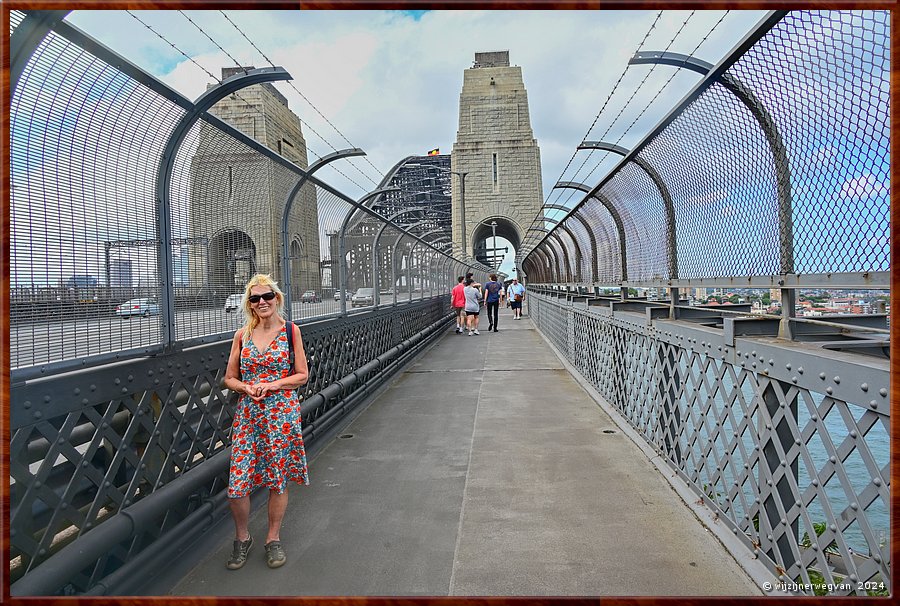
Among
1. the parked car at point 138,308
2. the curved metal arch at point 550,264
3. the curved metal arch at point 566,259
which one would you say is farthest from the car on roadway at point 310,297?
the curved metal arch at point 550,264

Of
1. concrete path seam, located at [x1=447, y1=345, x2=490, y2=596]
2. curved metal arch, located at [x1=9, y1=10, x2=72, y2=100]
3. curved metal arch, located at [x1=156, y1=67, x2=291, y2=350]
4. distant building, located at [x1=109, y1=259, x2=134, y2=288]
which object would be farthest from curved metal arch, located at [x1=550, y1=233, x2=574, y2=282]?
curved metal arch, located at [x1=9, y1=10, x2=72, y2=100]

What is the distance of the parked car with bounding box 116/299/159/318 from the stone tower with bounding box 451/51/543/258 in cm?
4945

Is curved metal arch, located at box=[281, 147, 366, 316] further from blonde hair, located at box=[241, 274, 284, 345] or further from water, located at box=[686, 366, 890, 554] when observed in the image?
water, located at box=[686, 366, 890, 554]

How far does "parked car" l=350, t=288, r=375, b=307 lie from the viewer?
27.5 ft

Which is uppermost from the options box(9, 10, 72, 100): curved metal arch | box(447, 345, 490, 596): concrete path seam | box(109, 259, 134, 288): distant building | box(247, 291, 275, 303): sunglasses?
box(9, 10, 72, 100): curved metal arch

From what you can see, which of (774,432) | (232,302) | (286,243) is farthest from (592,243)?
(774,432)

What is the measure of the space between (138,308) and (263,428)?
36.2 inches

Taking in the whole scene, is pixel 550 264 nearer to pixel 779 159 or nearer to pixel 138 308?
pixel 779 159

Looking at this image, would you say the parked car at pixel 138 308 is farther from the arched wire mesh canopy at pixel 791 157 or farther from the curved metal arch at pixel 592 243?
the curved metal arch at pixel 592 243

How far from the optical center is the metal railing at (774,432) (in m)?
2.21

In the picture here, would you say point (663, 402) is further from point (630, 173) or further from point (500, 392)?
point (500, 392)

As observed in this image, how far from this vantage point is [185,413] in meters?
3.56

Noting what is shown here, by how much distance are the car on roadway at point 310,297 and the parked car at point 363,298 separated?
5.35 feet

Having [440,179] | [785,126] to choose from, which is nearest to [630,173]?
[785,126]
